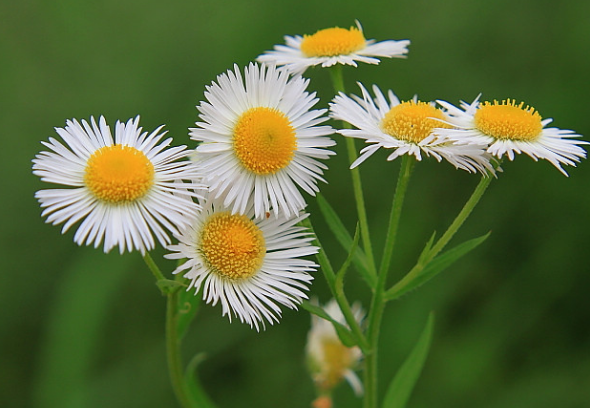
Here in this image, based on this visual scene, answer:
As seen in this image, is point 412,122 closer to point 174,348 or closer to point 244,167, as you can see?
point 244,167

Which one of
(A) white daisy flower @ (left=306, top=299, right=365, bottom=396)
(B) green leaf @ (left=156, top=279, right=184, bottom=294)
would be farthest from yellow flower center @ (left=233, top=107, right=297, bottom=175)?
(A) white daisy flower @ (left=306, top=299, right=365, bottom=396)

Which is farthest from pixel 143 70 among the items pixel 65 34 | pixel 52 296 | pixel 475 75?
pixel 475 75

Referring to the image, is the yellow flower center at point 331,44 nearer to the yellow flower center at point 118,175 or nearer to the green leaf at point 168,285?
the yellow flower center at point 118,175

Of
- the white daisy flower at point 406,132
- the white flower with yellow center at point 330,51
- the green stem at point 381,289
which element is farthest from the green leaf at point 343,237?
the white flower with yellow center at point 330,51

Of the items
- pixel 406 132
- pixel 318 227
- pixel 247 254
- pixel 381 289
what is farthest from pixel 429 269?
pixel 318 227

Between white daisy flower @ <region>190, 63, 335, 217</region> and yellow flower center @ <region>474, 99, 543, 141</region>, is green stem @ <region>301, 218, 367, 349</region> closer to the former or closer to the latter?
white daisy flower @ <region>190, 63, 335, 217</region>

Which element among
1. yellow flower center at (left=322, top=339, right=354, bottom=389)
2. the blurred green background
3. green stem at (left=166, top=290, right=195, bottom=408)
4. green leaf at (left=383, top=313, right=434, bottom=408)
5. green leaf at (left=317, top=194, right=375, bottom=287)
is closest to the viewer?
green stem at (left=166, top=290, right=195, bottom=408)
